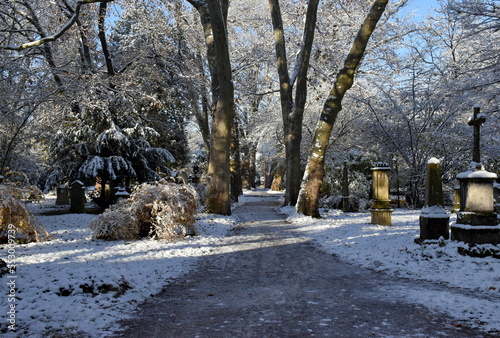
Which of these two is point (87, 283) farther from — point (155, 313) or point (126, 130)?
point (126, 130)

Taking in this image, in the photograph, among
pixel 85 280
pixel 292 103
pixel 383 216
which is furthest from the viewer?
pixel 292 103

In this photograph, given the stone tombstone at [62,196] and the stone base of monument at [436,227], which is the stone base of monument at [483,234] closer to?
the stone base of monument at [436,227]

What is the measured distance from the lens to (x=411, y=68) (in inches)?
743

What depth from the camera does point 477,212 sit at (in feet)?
21.3

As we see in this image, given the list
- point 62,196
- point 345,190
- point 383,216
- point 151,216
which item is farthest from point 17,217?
point 62,196

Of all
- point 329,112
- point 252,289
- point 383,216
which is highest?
point 329,112

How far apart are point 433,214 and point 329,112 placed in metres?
6.10

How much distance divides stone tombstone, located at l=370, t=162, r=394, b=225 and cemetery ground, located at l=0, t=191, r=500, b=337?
285 centimetres

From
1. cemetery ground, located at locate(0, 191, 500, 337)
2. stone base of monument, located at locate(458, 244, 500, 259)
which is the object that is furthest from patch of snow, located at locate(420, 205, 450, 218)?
stone base of monument, located at locate(458, 244, 500, 259)

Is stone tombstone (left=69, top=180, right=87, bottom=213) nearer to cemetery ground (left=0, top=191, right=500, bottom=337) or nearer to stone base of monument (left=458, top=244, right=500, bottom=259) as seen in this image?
cemetery ground (left=0, top=191, right=500, bottom=337)

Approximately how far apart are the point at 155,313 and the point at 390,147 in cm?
1748

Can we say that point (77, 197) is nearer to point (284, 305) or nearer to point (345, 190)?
point (345, 190)

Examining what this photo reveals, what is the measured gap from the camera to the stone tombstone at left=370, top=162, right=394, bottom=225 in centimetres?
1107

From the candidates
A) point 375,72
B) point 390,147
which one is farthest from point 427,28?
point 390,147
